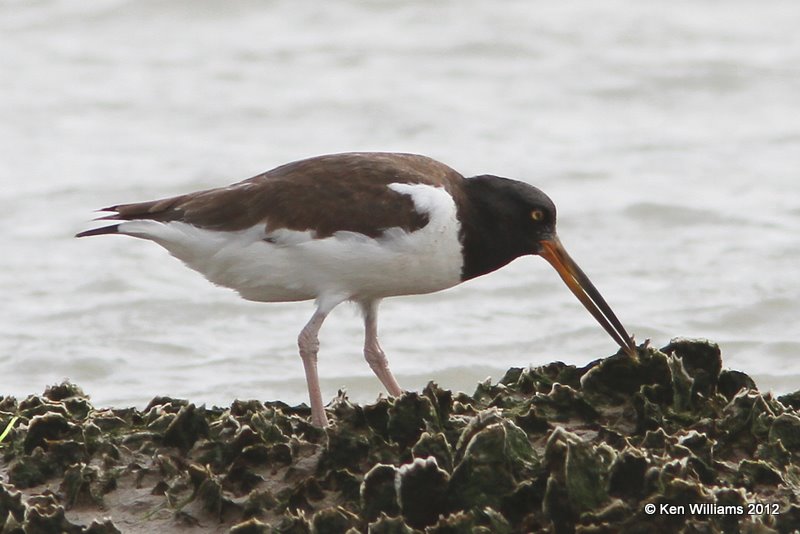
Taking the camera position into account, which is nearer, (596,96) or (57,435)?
(57,435)

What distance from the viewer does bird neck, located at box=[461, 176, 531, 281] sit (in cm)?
745

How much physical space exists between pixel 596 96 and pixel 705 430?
11.5 m

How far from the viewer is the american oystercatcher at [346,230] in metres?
7.21

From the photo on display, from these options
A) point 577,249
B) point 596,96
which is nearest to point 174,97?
point 596,96

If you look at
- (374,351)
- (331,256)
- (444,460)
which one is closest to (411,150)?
(374,351)

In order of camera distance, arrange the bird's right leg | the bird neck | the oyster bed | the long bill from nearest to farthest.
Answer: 1. the oyster bed
2. the bird's right leg
3. the bird neck
4. the long bill

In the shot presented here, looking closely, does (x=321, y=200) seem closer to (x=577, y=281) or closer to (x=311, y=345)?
(x=311, y=345)

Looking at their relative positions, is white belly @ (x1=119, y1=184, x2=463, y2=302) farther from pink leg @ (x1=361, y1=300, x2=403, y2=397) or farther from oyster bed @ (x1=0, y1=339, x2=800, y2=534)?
oyster bed @ (x1=0, y1=339, x2=800, y2=534)

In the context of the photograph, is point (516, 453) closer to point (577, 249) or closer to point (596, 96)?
point (577, 249)

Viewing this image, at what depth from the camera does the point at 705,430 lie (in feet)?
21.7

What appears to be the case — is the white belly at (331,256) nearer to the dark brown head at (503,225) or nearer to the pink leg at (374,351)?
the dark brown head at (503,225)

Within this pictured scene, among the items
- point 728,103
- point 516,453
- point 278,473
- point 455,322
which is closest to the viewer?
point 516,453

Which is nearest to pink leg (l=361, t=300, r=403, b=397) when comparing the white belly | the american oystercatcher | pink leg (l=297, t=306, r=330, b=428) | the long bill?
the american oystercatcher

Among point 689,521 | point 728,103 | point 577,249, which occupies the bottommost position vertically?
point 689,521
